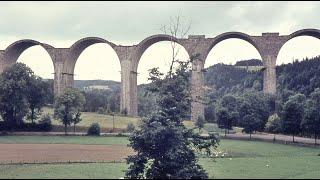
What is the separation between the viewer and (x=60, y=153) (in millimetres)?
38000

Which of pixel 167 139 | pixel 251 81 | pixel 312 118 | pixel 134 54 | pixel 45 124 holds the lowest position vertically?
pixel 167 139

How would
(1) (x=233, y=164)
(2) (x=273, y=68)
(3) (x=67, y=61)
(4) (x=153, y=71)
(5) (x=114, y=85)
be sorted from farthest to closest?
1. (5) (x=114, y=85)
2. (3) (x=67, y=61)
3. (2) (x=273, y=68)
4. (1) (x=233, y=164)
5. (4) (x=153, y=71)

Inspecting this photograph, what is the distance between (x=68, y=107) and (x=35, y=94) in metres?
5.14

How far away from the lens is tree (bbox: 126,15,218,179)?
21.9 meters

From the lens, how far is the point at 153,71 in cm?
2398

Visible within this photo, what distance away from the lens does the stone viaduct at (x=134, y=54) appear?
59.7m

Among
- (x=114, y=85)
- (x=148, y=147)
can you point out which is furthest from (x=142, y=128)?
(x=114, y=85)

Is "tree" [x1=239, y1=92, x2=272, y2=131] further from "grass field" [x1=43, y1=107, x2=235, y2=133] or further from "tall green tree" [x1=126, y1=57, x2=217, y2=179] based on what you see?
"tall green tree" [x1=126, y1=57, x2=217, y2=179]

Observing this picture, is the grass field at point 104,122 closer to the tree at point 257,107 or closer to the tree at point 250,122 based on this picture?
the tree at point 257,107

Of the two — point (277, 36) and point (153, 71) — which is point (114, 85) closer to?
point (277, 36)

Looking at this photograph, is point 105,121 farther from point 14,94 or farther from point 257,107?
point 257,107

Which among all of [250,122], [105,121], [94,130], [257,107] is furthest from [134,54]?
[250,122]

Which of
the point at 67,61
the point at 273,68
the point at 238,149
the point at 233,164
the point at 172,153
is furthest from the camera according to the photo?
the point at 67,61

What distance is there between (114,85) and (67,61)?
12524 centimetres
